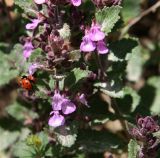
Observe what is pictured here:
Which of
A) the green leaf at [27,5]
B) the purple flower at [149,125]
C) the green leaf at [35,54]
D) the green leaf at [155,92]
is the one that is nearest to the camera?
the purple flower at [149,125]

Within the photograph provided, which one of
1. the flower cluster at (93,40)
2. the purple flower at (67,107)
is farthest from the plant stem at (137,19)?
the purple flower at (67,107)

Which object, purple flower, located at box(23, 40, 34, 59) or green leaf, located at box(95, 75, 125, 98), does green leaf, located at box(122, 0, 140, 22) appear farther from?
purple flower, located at box(23, 40, 34, 59)

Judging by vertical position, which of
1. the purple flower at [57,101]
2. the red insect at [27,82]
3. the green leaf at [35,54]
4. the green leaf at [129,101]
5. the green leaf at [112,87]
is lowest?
the green leaf at [129,101]

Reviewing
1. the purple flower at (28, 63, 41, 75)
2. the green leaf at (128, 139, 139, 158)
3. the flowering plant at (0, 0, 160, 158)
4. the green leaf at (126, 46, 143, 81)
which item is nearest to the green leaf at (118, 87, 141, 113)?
the flowering plant at (0, 0, 160, 158)

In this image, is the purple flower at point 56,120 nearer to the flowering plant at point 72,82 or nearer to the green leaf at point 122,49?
the flowering plant at point 72,82

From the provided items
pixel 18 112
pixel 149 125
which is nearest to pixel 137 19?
pixel 18 112

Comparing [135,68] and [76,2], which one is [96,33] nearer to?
[76,2]

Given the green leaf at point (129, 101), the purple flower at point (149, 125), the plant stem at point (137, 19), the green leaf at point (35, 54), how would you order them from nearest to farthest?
the purple flower at point (149, 125) < the green leaf at point (35, 54) < the green leaf at point (129, 101) < the plant stem at point (137, 19)
